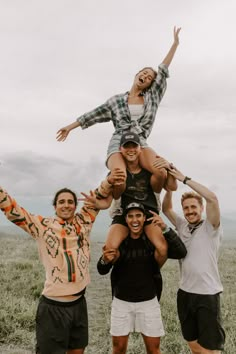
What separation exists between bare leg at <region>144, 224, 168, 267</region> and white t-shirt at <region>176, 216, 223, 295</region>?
447 millimetres

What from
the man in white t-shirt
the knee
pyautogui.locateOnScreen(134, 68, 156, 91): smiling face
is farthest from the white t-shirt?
pyautogui.locateOnScreen(134, 68, 156, 91): smiling face

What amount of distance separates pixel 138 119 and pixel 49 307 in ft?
9.83

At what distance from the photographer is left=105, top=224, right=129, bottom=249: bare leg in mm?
4934

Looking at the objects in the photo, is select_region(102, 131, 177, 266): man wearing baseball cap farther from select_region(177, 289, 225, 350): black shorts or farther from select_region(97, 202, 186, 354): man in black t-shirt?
select_region(177, 289, 225, 350): black shorts

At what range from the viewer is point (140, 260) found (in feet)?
16.2

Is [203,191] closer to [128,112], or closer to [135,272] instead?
[135,272]

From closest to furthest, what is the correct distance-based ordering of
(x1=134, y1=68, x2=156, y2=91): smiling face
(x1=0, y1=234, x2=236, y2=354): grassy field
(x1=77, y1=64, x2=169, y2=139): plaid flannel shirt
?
1. (x1=77, y1=64, x2=169, y2=139): plaid flannel shirt
2. (x1=134, y1=68, x2=156, y2=91): smiling face
3. (x1=0, y1=234, x2=236, y2=354): grassy field

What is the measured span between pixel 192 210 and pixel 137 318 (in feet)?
5.54

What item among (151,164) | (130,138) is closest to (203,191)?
(151,164)

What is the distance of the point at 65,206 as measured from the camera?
4.80 meters

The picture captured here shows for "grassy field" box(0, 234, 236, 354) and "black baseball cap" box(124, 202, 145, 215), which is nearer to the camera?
"black baseball cap" box(124, 202, 145, 215)

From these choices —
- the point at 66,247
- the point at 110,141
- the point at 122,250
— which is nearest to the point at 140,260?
the point at 122,250

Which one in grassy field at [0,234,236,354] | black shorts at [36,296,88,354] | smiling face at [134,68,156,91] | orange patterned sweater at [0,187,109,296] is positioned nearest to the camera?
black shorts at [36,296,88,354]

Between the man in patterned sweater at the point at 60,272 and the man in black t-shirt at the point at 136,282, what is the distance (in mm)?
422
